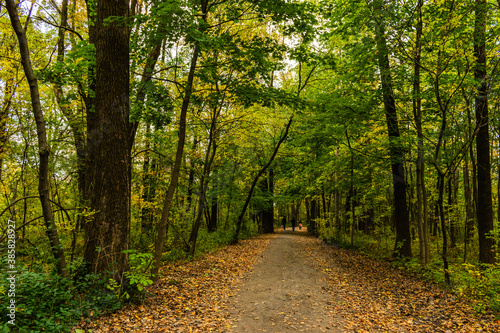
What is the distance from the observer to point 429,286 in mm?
7578

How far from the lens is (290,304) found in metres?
5.96

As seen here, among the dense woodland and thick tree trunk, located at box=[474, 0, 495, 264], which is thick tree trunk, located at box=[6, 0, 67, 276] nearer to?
the dense woodland

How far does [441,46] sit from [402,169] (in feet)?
17.9

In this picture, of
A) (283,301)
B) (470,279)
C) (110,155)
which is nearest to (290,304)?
(283,301)

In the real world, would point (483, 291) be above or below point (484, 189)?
below

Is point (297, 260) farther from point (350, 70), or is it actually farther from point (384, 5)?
point (384, 5)

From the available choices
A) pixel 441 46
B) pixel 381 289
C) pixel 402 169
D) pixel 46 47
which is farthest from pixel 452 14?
pixel 46 47

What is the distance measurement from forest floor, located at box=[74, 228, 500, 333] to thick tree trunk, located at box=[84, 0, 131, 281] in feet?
3.92

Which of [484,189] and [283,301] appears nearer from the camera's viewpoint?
[283,301]

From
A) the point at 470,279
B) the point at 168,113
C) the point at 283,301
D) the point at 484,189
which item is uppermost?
the point at 168,113

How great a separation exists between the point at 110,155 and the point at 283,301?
4966 millimetres

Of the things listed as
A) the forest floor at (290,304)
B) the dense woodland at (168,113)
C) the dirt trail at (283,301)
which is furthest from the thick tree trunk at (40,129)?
the dirt trail at (283,301)

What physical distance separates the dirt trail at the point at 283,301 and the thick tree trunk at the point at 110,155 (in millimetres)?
2800

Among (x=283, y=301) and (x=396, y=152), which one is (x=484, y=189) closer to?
(x=396, y=152)
